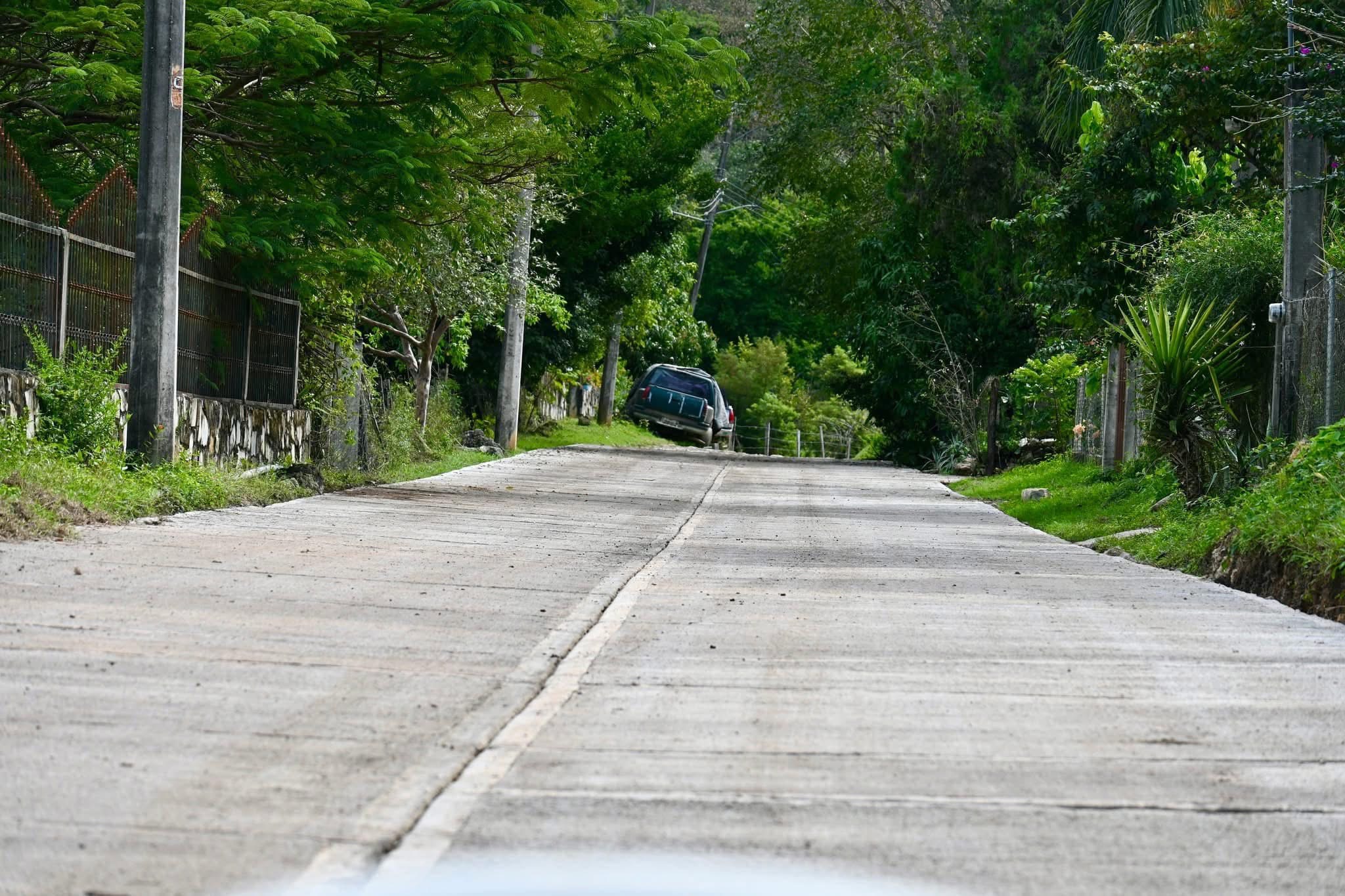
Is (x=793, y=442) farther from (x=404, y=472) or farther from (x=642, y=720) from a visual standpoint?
(x=642, y=720)

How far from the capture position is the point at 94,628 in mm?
7785

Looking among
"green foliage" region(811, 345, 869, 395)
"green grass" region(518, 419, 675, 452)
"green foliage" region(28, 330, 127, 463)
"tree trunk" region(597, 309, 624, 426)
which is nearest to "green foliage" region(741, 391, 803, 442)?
"green foliage" region(811, 345, 869, 395)

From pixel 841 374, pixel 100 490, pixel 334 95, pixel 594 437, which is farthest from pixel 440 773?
pixel 594 437

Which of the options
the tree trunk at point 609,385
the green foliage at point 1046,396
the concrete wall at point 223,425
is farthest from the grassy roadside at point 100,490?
the tree trunk at point 609,385

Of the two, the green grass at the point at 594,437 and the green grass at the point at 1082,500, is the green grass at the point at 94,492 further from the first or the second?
the green grass at the point at 594,437

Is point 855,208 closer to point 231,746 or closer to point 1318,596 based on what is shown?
point 1318,596

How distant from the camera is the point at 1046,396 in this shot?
30766 millimetres

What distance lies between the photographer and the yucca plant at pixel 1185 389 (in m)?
15.9

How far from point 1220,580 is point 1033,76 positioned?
26.7m

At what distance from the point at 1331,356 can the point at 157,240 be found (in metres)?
10.2

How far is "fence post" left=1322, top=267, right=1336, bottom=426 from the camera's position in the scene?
47.7 ft

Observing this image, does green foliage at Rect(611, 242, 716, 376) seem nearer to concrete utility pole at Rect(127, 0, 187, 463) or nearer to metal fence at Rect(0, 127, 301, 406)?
metal fence at Rect(0, 127, 301, 406)

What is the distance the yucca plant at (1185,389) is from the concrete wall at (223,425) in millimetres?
9254

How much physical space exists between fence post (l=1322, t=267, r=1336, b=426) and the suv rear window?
32.2m
